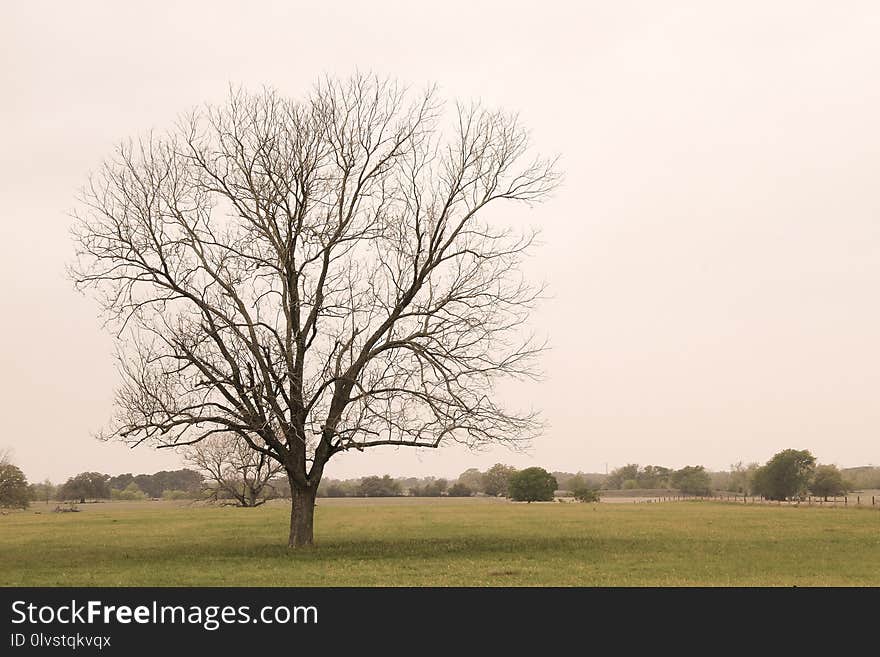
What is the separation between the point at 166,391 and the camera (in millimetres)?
32156

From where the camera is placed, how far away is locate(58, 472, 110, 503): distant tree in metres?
153

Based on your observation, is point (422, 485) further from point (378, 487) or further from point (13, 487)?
point (13, 487)

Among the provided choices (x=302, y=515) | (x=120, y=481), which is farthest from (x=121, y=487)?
(x=302, y=515)

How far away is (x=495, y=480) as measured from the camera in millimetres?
158750

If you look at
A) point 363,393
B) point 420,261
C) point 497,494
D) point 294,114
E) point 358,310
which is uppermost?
point 294,114

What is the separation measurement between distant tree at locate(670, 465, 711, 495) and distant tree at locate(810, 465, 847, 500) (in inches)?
Result: 1309

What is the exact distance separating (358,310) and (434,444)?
19.9ft

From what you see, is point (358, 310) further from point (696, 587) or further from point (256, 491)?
point (256, 491)

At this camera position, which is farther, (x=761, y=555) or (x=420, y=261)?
(x=420, y=261)

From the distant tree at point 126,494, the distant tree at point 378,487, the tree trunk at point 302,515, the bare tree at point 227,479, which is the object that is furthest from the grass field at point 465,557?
the distant tree at point 126,494

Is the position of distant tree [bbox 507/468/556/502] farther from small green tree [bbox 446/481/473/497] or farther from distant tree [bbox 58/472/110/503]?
distant tree [bbox 58/472/110/503]

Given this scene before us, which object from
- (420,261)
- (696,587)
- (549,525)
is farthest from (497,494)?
(696,587)

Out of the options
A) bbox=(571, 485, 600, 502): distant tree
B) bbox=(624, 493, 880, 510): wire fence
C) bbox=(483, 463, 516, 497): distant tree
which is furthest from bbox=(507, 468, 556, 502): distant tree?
bbox=(483, 463, 516, 497): distant tree
